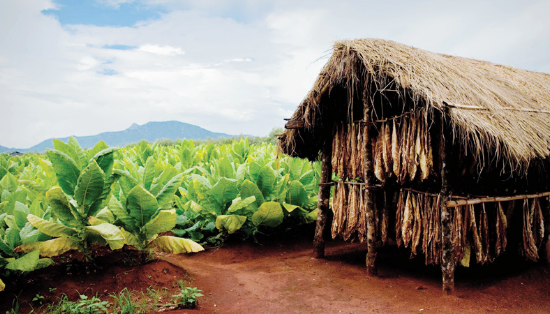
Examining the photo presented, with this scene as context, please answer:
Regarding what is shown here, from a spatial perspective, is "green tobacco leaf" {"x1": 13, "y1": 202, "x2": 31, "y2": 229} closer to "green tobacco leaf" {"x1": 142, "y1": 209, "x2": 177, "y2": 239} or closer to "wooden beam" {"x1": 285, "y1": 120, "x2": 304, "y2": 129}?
"green tobacco leaf" {"x1": 142, "y1": 209, "x2": 177, "y2": 239}

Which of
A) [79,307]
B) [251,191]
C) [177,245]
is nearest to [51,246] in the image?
[79,307]

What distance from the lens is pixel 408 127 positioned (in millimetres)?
4074

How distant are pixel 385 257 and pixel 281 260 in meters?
1.47

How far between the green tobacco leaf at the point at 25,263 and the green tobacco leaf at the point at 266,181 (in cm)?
326

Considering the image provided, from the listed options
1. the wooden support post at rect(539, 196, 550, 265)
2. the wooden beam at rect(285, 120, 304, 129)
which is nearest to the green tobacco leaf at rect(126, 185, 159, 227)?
the wooden beam at rect(285, 120, 304, 129)

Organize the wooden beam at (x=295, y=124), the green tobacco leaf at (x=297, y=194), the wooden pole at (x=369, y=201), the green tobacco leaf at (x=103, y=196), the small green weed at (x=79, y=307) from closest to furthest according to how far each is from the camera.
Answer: the small green weed at (x=79, y=307) < the green tobacco leaf at (x=103, y=196) < the wooden pole at (x=369, y=201) < the wooden beam at (x=295, y=124) < the green tobacco leaf at (x=297, y=194)

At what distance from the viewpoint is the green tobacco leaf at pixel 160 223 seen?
3.71 m

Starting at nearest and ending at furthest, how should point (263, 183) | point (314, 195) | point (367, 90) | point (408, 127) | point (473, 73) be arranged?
1. point (408, 127)
2. point (367, 90)
3. point (473, 73)
4. point (263, 183)
5. point (314, 195)

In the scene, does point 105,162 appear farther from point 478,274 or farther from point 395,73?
point 478,274

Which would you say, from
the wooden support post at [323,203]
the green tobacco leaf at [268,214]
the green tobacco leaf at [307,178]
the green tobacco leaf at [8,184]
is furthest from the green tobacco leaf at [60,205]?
the green tobacco leaf at [307,178]

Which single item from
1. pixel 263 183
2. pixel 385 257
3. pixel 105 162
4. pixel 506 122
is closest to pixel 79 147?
pixel 105 162

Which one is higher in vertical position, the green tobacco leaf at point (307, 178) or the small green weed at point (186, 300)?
the green tobacco leaf at point (307, 178)

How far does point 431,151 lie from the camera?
3883 mm

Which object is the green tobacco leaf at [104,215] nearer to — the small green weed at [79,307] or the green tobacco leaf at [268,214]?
the small green weed at [79,307]
